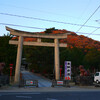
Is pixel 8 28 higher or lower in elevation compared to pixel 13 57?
higher

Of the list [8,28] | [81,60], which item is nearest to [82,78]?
[8,28]

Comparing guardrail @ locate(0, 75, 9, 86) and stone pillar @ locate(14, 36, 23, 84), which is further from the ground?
stone pillar @ locate(14, 36, 23, 84)

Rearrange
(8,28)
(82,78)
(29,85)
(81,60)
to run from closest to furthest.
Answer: (29,85), (82,78), (8,28), (81,60)

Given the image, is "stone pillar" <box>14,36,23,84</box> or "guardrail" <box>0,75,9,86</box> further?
"stone pillar" <box>14,36,23,84</box>

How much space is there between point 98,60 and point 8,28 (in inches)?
1324

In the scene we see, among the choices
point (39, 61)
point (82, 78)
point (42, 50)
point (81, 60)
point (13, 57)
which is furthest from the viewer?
point (81, 60)

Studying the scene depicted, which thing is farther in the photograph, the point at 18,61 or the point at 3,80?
the point at 18,61

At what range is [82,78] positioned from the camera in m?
18.6

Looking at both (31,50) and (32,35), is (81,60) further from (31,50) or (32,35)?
(32,35)

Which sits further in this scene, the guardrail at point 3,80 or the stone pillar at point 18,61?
the stone pillar at point 18,61

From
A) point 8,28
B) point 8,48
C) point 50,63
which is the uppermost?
point 8,28

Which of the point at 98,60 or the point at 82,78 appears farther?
the point at 98,60

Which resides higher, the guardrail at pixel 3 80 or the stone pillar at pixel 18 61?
the stone pillar at pixel 18 61

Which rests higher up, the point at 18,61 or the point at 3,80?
the point at 18,61
